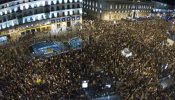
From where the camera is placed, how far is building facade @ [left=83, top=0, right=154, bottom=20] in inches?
3942

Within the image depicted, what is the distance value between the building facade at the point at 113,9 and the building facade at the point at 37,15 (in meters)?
9.74

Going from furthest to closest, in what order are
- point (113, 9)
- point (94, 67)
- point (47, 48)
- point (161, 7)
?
point (161, 7) → point (113, 9) → point (47, 48) → point (94, 67)

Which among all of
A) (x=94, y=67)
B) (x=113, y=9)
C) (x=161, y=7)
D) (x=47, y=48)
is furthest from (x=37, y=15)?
(x=161, y=7)

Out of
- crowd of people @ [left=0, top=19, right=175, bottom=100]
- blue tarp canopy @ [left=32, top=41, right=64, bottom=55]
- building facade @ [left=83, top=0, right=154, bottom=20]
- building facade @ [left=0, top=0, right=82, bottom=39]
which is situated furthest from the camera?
building facade @ [left=83, top=0, right=154, bottom=20]

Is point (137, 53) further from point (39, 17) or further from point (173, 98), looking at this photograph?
point (39, 17)

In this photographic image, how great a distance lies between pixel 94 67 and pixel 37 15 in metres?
29.9

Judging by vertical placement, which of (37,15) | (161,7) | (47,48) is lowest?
(161,7)

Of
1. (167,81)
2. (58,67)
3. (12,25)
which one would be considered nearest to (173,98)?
(167,81)

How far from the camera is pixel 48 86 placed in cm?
5525

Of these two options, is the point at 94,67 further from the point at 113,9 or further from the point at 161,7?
the point at 161,7

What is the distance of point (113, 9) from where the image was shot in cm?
10162

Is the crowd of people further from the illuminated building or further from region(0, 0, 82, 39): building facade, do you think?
the illuminated building

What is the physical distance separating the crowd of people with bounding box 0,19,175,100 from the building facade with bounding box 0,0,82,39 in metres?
5.31

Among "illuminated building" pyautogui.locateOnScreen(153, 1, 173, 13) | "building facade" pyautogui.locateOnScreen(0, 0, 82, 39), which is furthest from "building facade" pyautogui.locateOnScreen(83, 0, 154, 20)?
"building facade" pyautogui.locateOnScreen(0, 0, 82, 39)
